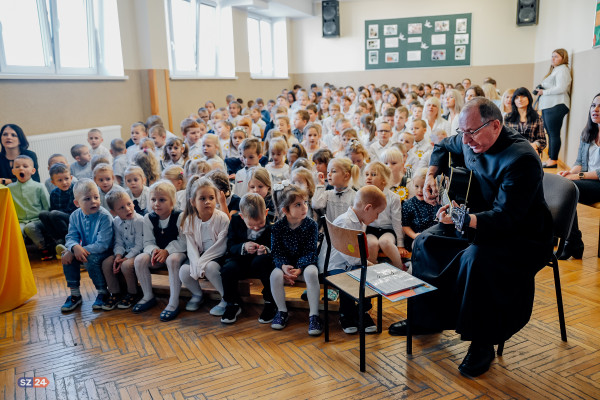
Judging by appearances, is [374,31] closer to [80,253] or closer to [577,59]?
[577,59]

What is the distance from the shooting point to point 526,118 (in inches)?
209

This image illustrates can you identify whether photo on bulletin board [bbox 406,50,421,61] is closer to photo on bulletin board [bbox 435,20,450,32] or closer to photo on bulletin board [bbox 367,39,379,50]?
photo on bulletin board [bbox 435,20,450,32]

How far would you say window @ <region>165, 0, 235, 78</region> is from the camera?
9078 mm

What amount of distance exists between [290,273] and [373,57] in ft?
41.4

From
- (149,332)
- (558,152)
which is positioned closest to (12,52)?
(149,332)

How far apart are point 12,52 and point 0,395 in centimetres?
520

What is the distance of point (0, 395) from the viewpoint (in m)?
2.27

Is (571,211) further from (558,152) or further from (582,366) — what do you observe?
(558,152)

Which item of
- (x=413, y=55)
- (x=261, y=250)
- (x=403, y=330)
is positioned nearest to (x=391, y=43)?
(x=413, y=55)

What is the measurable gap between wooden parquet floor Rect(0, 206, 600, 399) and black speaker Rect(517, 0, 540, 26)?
11.3m

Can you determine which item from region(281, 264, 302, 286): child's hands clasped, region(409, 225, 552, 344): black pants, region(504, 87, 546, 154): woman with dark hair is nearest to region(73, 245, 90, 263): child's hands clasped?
region(281, 264, 302, 286): child's hands clasped

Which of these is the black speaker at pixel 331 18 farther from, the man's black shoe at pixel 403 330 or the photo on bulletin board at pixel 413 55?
the man's black shoe at pixel 403 330

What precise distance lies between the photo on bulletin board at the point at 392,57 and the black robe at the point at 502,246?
40.9ft

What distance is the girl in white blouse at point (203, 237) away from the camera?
9.87ft
